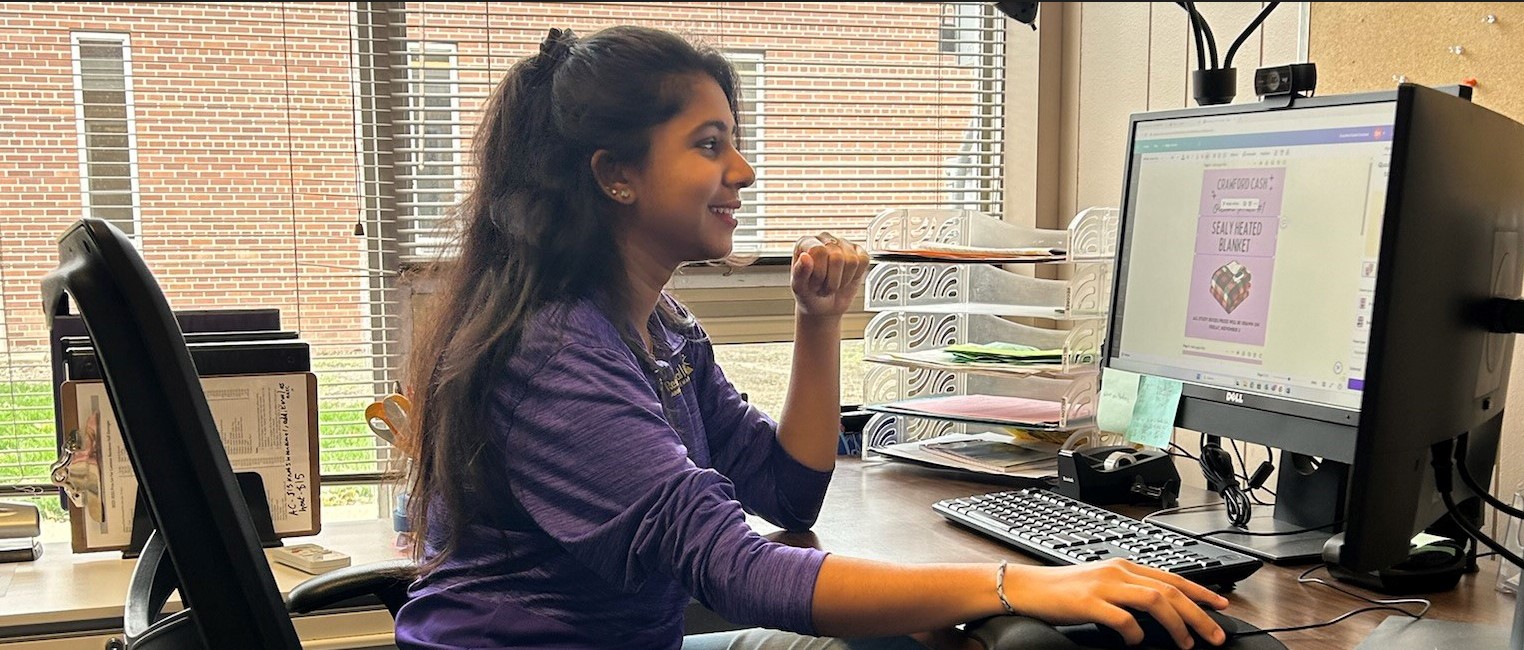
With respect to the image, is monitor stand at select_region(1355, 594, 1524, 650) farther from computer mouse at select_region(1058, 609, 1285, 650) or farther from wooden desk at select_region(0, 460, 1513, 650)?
computer mouse at select_region(1058, 609, 1285, 650)

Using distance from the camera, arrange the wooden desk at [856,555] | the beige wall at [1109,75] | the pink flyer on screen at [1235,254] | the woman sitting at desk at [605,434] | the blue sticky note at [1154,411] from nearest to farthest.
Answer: the woman sitting at desk at [605,434], the wooden desk at [856,555], the pink flyer on screen at [1235,254], the blue sticky note at [1154,411], the beige wall at [1109,75]

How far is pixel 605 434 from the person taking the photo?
3.60 feet

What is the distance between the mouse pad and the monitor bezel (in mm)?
228

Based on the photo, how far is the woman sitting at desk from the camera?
3.43 ft

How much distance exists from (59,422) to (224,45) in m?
0.68

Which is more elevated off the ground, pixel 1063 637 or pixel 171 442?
pixel 171 442

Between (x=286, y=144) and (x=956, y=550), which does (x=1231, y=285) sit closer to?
(x=956, y=550)

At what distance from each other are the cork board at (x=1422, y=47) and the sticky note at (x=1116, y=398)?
53 centimetres

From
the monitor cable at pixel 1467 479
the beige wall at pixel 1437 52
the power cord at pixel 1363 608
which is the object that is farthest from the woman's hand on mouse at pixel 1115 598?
the beige wall at pixel 1437 52

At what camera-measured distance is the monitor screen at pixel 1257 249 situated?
1245 millimetres

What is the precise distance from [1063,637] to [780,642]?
0.48 meters

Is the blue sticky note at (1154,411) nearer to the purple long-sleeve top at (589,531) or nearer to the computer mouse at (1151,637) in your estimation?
the computer mouse at (1151,637)

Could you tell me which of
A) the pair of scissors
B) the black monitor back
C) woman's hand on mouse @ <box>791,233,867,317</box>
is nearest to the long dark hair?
woman's hand on mouse @ <box>791,233,867,317</box>

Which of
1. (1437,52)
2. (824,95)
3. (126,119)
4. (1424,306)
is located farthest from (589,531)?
(824,95)
